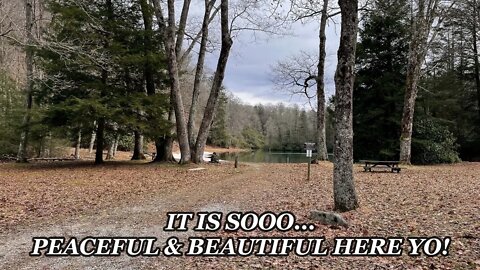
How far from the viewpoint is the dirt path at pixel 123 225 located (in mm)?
5027

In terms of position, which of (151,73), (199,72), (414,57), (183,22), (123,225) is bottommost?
(123,225)

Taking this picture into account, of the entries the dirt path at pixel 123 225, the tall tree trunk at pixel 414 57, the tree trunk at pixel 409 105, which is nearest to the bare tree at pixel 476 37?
the tall tree trunk at pixel 414 57

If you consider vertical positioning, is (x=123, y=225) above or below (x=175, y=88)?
below

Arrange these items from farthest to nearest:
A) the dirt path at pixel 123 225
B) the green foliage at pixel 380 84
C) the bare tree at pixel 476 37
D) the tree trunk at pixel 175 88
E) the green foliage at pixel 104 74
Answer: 1. the bare tree at pixel 476 37
2. the green foliage at pixel 380 84
3. the tree trunk at pixel 175 88
4. the green foliage at pixel 104 74
5. the dirt path at pixel 123 225

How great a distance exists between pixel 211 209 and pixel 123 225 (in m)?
2.02

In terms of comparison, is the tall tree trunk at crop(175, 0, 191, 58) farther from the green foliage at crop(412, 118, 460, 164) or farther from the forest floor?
the green foliage at crop(412, 118, 460, 164)

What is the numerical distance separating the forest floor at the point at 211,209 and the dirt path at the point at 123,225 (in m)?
0.02

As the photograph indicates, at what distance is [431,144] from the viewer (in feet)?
73.4

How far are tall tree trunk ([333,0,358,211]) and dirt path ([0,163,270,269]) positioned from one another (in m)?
2.33

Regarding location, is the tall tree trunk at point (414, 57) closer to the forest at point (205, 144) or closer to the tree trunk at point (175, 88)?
the forest at point (205, 144)

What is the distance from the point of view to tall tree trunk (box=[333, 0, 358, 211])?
726 cm

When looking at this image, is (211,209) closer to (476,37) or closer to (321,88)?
(321,88)

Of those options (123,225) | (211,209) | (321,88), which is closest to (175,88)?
(321,88)

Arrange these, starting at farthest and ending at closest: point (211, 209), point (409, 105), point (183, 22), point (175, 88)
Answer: point (183, 22) → point (409, 105) → point (175, 88) → point (211, 209)
